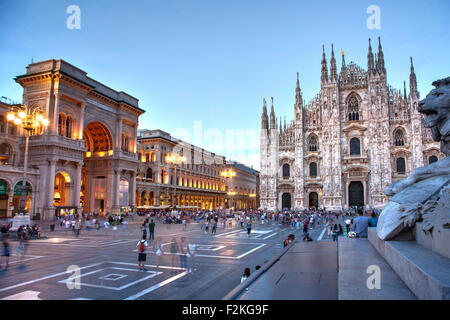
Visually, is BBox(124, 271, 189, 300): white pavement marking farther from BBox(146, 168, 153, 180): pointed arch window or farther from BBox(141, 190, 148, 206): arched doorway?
BBox(146, 168, 153, 180): pointed arch window

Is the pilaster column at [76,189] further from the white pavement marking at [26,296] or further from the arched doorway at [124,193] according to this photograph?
the white pavement marking at [26,296]

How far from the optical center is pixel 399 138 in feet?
145

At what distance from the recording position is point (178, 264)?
35.8 ft

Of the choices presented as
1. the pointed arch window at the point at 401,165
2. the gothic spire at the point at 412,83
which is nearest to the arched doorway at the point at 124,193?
the pointed arch window at the point at 401,165

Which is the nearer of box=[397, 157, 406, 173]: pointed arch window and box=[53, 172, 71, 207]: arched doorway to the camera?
box=[53, 172, 71, 207]: arched doorway

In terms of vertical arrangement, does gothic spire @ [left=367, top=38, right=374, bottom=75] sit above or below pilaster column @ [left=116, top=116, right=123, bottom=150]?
above

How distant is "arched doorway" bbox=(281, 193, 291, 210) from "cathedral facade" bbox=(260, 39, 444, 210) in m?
0.16

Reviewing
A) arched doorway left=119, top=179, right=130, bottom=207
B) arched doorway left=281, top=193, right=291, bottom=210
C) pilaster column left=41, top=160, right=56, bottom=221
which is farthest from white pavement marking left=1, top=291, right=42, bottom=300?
arched doorway left=281, top=193, right=291, bottom=210

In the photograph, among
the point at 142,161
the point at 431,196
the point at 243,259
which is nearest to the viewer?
the point at 431,196

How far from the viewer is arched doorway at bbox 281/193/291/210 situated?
49.2 m

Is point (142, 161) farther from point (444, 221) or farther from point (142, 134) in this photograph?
point (444, 221)

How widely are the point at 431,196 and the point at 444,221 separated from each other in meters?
1.22
